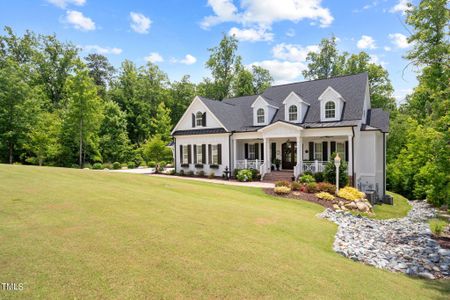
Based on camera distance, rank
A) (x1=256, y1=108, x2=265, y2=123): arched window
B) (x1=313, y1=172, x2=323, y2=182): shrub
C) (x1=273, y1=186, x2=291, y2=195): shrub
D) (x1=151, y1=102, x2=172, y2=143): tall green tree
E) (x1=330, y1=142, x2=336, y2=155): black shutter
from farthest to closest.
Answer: (x1=151, y1=102, x2=172, y2=143): tall green tree
(x1=256, y1=108, x2=265, y2=123): arched window
(x1=330, y1=142, x2=336, y2=155): black shutter
(x1=313, y1=172, x2=323, y2=182): shrub
(x1=273, y1=186, x2=291, y2=195): shrub

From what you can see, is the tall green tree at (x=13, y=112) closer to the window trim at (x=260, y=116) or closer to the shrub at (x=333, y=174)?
the window trim at (x=260, y=116)

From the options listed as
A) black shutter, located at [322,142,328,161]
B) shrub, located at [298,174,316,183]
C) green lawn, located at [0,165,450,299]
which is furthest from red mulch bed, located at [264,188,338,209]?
black shutter, located at [322,142,328,161]

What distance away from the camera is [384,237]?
1096 centimetres

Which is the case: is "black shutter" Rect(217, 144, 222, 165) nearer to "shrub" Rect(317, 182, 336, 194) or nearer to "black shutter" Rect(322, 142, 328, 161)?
"black shutter" Rect(322, 142, 328, 161)

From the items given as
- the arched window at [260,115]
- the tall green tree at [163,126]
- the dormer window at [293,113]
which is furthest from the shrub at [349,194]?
the tall green tree at [163,126]

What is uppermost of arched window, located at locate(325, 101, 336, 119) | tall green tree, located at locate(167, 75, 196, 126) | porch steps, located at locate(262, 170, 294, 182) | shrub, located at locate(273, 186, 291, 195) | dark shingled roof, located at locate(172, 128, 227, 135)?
tall green tree, located at locate(167, 75, 196, 126)

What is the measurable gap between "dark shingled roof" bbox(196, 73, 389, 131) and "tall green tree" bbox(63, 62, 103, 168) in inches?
547

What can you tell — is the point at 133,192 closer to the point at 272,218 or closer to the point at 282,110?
the point at 272,218

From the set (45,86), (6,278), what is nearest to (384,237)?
(6,278)

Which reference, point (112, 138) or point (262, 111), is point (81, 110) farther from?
point (262, 111)

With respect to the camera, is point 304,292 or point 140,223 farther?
point 140,223

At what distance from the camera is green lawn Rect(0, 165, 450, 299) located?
4.58 meters

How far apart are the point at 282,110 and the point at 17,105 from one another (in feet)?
93.0

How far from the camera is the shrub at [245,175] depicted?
844 inches
